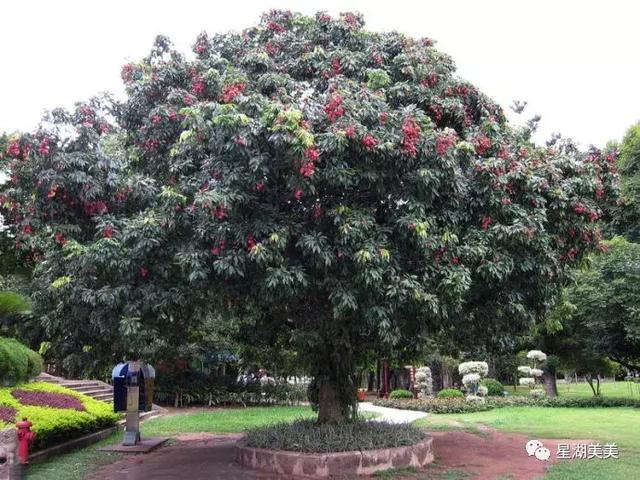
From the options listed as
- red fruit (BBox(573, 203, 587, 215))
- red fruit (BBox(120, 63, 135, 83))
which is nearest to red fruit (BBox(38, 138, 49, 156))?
red fruit (BBox(120, 63, 135, 83))

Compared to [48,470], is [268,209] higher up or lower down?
higher up

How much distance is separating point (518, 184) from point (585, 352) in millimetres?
16592

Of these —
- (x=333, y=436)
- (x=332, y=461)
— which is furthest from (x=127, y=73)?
(x=332, y=461)

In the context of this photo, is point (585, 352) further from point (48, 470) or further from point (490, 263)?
point (48, 470)

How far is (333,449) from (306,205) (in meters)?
3.81

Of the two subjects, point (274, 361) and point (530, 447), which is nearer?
point (530, 447)

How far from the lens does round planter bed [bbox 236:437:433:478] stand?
878cm

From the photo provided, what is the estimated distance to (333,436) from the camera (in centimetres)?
932

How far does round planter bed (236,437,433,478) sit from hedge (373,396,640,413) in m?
10.5

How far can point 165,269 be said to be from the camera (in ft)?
26.1

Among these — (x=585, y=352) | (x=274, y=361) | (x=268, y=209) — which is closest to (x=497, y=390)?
(x=585, y=352)

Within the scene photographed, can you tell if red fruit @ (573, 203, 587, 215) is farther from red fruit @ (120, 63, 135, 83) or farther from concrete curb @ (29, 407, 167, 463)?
concrete curb @ (29, 407, 167, 463)

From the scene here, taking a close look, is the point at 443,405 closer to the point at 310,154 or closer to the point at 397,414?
the point at 397,414

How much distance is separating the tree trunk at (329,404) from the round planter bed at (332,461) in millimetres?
1416
